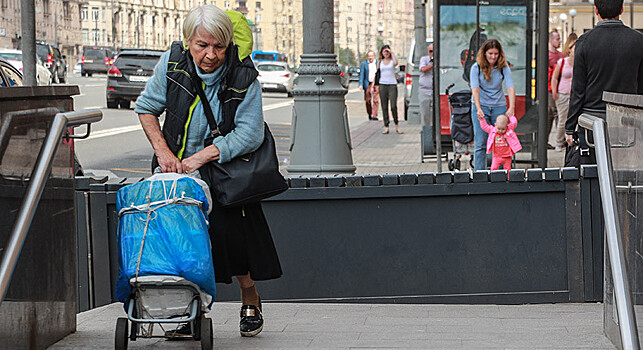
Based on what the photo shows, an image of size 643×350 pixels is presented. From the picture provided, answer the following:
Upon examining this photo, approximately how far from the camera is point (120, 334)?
447cm

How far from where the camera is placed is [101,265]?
6.52 metres

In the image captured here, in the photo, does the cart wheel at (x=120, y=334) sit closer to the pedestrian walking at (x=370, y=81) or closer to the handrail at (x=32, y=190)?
the handrail at (x=32, y=190)

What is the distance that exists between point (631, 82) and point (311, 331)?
315cm

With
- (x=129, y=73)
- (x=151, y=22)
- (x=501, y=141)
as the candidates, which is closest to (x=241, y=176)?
(x=501, y=141)

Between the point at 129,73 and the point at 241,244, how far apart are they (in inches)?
978

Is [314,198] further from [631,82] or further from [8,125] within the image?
[8,125]

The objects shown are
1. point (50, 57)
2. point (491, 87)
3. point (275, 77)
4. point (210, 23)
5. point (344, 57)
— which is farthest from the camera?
point (344, 57)

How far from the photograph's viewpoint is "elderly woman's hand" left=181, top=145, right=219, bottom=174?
4707 millimetres

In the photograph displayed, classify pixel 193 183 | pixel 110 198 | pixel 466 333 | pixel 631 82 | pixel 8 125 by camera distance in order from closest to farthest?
1. pixel 8 125
2. pixel 193 183
3. pixel 466 333
4. pixel 110 198
5. pixel 631 82

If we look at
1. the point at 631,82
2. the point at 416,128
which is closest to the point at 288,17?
the point at 416,128

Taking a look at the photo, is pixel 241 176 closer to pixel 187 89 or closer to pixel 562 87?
pixel 187 89

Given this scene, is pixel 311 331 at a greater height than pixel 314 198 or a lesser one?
lesser

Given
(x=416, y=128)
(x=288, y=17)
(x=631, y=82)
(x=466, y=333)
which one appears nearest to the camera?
(x=466, y=333)

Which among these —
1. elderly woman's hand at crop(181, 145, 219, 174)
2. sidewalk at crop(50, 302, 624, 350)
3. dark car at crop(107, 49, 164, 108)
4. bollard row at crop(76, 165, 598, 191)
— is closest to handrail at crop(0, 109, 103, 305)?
elderly woman's hand at crop(181, 145, 219, 174)
